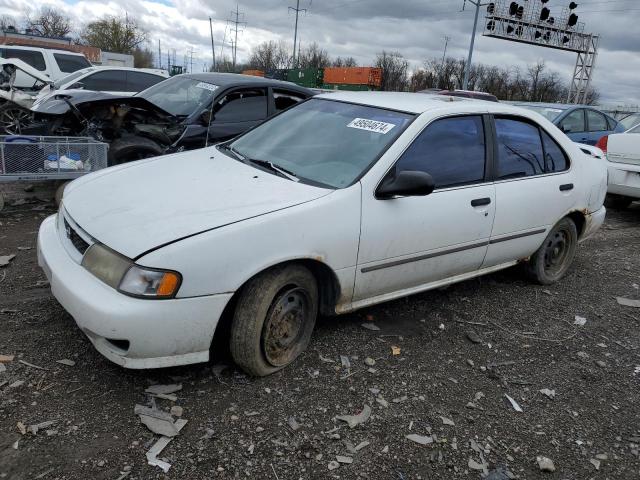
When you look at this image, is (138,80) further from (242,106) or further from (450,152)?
(450,152)

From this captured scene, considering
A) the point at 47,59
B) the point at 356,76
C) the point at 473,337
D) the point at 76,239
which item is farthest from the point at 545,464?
the point at 356,76

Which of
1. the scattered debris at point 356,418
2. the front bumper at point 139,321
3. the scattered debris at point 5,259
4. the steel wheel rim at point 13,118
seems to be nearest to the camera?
the front bumper at point 139,321

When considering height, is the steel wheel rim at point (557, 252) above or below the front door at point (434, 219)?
below

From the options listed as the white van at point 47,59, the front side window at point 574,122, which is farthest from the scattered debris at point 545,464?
the white van at point 47,59

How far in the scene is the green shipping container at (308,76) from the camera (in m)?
46.0

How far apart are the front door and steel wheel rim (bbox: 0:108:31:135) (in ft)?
22.8

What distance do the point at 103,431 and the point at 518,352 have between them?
2755 mm

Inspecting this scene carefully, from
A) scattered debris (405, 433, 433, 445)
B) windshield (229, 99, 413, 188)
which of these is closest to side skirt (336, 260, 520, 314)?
windshield (229, 99, 413, 188)

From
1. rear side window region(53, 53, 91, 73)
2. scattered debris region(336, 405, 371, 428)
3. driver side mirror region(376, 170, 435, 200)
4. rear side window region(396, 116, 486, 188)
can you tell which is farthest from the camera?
rear side window region(53, 53, 91, 73)

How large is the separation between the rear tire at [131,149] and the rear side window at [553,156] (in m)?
4.31

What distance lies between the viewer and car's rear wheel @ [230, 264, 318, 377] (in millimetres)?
2916

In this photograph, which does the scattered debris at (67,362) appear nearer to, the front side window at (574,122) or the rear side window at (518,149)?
the rear side window at (518,149)

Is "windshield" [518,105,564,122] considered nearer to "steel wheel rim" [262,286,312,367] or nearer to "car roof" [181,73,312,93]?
"car roof" [181,73,312,93]

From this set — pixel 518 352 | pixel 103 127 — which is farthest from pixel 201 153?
pixel 103 127
